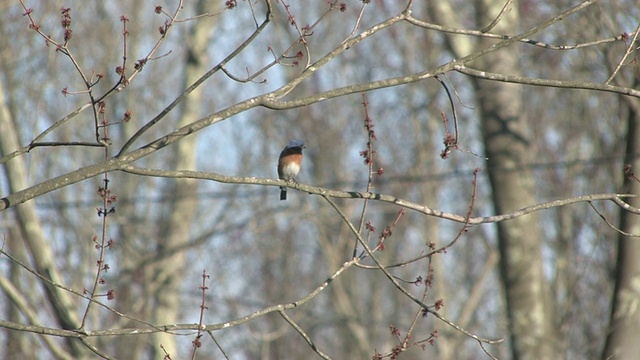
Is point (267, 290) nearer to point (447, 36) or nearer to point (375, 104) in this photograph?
point (375, 104)

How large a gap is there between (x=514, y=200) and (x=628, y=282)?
1.42m

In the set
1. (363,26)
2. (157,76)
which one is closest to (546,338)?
(363,26)

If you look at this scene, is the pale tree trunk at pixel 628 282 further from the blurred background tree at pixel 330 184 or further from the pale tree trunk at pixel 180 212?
the pale tree trunk at pixel 180 212

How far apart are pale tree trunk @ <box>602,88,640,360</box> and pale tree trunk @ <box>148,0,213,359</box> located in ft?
15.0

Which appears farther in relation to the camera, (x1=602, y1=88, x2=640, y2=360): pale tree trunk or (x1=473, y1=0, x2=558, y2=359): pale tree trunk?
(x1=473, y1=0, x2=558, y2=359): pale tree trunk

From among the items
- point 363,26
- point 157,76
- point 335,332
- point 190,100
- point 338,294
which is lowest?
point 190,100

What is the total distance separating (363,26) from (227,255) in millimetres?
4231

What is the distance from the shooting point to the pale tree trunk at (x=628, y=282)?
217 inches

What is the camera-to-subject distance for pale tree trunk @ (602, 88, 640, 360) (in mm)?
5504

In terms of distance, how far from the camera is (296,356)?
18.9 meters

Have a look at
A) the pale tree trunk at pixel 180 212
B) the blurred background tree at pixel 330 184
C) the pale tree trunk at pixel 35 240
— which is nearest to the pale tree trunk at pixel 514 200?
the blurred background tree at pixel 330 184

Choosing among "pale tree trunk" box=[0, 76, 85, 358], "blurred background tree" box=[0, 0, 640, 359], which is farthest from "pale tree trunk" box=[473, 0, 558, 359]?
Answer: "pale tree trunk" box=[0, 76, 85, 358]

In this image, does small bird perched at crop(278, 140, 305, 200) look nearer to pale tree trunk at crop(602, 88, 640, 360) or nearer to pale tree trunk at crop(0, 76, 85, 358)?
pale tree trunk at crop(0, 76, 85, 358)

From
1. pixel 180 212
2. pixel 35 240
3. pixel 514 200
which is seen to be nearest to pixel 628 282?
pixel 514 200
